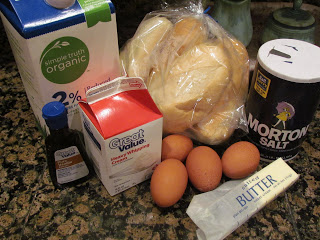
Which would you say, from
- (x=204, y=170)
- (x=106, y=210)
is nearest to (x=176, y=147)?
(x=204, y=170)

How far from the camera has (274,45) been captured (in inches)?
27.3

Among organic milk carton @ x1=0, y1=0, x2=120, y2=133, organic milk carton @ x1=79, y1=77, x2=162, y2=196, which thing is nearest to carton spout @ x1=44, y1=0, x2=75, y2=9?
organic milk carton @ x1=0, y1=0, x2=120, y2=133

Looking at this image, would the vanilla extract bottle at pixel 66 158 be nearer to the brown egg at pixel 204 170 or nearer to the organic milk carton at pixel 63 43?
the organic milk carton at pixel 63 43

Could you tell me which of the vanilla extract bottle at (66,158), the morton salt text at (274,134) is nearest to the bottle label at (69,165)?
the vanilla extract bottle at (66,158)

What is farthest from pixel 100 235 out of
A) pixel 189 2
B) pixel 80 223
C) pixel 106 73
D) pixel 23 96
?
pixel 189 2

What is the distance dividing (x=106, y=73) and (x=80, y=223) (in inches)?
12.6

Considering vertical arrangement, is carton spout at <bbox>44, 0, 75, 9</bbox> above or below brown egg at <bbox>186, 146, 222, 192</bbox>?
above

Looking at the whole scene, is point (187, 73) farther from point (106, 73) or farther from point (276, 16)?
point (276, 16)

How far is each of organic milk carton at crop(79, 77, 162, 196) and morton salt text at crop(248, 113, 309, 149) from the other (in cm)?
23

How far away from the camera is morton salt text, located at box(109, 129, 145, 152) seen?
1.95 ft

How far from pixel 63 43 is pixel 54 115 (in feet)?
0.46

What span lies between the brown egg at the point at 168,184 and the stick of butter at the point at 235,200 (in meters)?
0.05

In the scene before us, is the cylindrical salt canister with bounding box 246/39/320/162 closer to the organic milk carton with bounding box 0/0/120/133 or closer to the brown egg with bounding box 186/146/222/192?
the brown egg with bounding box 186/146/222/192

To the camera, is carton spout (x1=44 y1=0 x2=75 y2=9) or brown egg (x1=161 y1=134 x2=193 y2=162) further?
brown egg (x1=161 y1=134 x2=193 y2=162)
